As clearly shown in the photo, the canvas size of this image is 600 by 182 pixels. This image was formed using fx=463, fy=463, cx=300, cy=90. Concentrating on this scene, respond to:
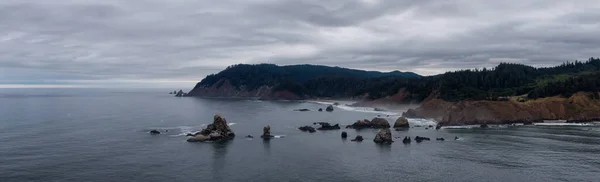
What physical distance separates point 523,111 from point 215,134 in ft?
285

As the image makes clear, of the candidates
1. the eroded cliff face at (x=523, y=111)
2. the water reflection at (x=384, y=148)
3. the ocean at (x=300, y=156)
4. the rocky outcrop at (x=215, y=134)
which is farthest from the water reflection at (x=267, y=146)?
the eroded cliff face at (x=523, y=111)

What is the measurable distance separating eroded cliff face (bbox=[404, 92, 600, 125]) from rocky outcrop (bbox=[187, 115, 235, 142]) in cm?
6004

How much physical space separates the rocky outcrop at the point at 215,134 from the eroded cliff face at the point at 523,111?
60.0 m

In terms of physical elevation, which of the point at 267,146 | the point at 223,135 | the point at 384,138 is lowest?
the point at 267,146

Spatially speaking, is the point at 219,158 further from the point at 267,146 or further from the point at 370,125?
the point at 370,125

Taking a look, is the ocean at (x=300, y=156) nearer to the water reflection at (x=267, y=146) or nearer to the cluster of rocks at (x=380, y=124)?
the water reflection at (x=267, y=146)

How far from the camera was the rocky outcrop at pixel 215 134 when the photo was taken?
95.9m

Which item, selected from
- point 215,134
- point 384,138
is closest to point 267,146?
point 215,134

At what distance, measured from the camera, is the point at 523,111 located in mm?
130000

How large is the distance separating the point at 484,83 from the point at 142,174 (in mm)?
168861

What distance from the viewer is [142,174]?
63.6m

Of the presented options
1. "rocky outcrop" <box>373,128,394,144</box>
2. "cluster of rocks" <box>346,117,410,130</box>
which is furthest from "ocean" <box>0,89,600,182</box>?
"cluster of rocks" <box>346,117,410,130</box>

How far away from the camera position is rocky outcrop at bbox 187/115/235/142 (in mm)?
95875

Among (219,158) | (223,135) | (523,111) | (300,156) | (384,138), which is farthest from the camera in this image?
(523,111)
